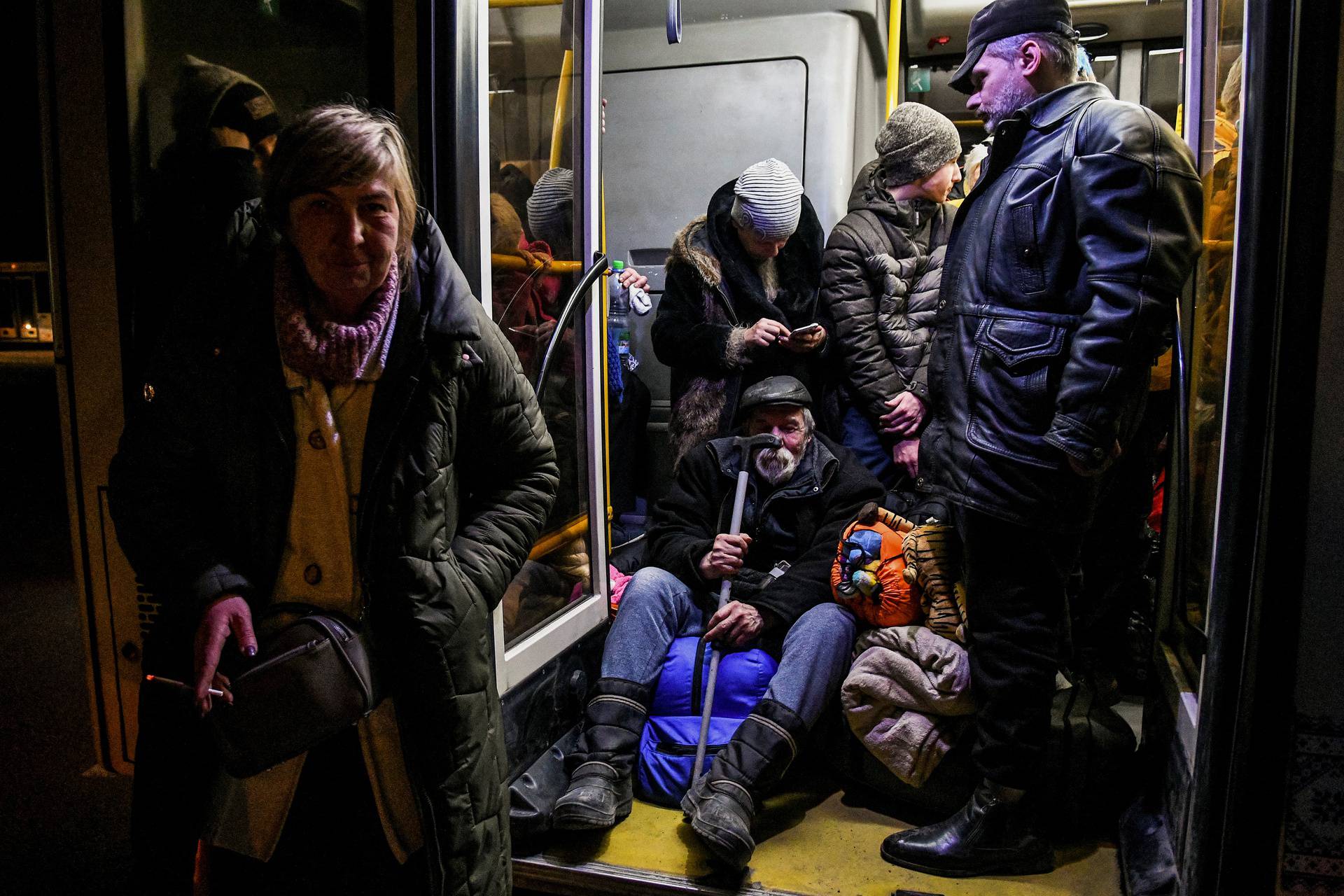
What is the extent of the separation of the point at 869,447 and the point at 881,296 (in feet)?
1.66

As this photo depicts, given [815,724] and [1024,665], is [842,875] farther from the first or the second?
[1024,665]

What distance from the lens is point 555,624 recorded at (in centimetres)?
269

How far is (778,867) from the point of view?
230cm

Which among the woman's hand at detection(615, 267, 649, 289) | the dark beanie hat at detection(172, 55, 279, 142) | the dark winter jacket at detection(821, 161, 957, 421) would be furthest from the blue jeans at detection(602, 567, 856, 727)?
the dark beanie hat at detection(172, 55, 279, 142)

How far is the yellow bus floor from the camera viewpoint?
2.22 meters

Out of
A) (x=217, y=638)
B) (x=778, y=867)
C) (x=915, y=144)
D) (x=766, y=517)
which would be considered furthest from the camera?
(x=915, y=144)

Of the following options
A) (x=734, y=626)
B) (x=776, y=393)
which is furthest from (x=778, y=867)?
(x=776, y=393)

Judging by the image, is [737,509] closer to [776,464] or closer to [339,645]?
[776,464]

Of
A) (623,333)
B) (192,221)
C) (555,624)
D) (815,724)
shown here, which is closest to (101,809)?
(555,624)

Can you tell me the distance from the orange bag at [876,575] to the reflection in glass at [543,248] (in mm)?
785

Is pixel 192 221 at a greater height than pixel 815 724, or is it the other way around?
pixel 192 221

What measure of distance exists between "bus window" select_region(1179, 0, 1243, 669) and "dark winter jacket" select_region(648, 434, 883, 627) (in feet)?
3.21

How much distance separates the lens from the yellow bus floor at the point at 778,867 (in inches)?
87.3

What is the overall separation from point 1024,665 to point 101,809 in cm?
264
